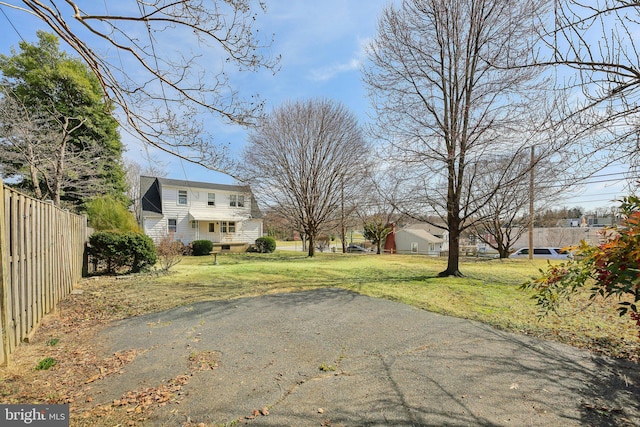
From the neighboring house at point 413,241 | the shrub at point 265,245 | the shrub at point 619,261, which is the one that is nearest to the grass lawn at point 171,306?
the shrub at point 619,261

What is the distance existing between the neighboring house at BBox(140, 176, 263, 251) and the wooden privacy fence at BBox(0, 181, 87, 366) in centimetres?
1516

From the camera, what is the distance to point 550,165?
7125 mm

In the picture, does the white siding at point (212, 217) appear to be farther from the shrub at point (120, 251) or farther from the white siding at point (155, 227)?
the shrub at point (120, 251)

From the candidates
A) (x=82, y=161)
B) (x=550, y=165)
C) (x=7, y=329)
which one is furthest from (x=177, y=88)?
(x=82, y=161)

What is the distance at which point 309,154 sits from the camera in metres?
17.1

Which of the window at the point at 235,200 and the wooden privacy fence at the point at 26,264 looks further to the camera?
the window at the point at 235,200

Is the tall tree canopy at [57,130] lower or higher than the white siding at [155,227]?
higher

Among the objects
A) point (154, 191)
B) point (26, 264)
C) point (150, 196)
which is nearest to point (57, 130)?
point (26, 264)

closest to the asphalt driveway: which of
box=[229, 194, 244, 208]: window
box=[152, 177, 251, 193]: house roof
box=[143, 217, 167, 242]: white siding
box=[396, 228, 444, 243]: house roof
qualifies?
box=[152, 177, 251, 193]: house roof

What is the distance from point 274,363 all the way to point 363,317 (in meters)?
2.00

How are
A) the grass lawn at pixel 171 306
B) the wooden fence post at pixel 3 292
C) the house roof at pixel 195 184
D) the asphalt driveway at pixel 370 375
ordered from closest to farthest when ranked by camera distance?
the asphalt driveway at pixel 370 375 → the grass lawn at pixel 171 306 → the wooden fence post at pixel 3 292 → the house roof at pixel 195 184

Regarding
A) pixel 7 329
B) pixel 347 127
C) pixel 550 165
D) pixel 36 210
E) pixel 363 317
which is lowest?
pixel 363 317

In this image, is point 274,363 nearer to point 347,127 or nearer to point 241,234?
point 347,127

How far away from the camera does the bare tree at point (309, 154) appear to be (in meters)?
17.0
